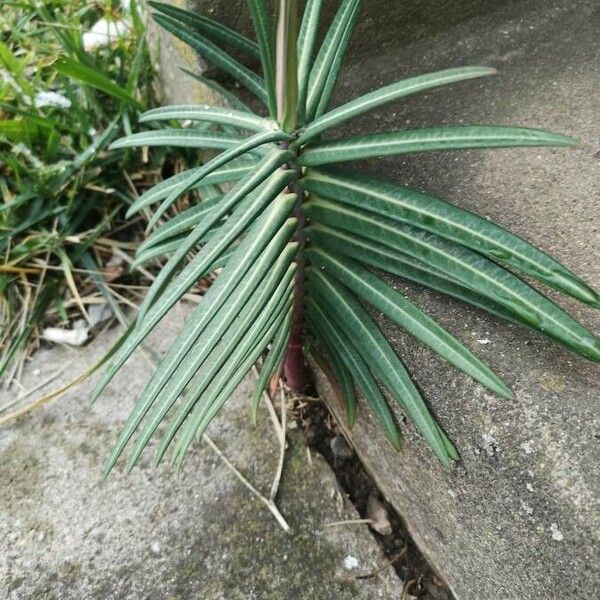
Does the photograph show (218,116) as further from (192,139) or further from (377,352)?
(377,352)

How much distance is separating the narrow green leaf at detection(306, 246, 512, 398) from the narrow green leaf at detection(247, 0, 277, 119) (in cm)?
26

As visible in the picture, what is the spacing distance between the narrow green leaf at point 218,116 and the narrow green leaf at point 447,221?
A: 9 centimetres

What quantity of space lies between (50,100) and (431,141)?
4.09 ft

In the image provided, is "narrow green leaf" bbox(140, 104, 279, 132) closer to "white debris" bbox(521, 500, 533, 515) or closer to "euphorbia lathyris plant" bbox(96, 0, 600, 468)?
"euphorbia lathyris plant" bbox(96, 0, 600, 468)

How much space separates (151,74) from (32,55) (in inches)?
13.3

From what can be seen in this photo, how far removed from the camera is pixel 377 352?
95 cm

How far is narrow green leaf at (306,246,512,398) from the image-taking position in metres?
0.81

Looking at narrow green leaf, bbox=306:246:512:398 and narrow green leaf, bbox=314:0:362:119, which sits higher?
narrow green leaf, bbox=314:0:362:119

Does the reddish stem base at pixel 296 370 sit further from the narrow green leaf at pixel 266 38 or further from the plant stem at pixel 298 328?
the narrow green leaf at pixel 266 38

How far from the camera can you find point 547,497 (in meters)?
0.77

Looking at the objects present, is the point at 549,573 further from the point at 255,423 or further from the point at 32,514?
the point at 32,514

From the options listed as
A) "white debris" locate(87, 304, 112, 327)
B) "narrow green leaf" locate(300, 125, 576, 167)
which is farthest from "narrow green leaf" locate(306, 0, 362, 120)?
"white debris" locate(87, 304, 112, 327)

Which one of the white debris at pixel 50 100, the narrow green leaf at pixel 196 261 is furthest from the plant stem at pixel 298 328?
the white debris at pixel 50 100

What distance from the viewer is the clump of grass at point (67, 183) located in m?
1.49
